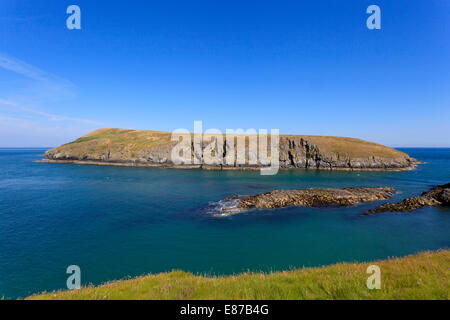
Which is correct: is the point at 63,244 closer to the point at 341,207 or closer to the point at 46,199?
the point at 46,199

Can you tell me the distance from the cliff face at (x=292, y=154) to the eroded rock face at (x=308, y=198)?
59.6 m

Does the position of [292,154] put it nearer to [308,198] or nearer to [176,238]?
[308,198]

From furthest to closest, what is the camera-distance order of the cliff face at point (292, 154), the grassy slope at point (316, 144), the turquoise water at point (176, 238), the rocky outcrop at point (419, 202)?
1. the grassy slope at point (316, 144)
2. the cliff face at point (292, 154)
3. the rocky outcrop at point (419, 202)
4. the turquoise water at point (176, 238)

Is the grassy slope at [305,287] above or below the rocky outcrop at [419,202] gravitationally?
above

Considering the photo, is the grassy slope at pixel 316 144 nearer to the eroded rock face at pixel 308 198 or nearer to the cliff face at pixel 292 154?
the cliff face at pixel 292 154

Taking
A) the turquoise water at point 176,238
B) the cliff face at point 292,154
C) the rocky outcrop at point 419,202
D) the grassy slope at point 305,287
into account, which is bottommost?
the turquoise water at point 176,238

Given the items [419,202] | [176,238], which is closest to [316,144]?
[419,202]

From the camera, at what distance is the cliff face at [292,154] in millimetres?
102125

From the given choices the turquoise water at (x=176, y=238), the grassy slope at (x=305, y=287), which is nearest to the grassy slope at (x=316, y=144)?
the turquoise water at (x=176, y=238)

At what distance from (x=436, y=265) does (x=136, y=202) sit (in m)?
42.8

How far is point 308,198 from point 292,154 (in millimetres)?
74081

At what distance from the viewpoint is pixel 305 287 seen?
370 inches

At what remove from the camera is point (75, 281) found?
57.3 ft
